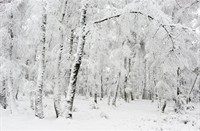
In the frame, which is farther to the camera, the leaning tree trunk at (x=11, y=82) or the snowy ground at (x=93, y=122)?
the leaning tree trunk at (x=11, y=82)

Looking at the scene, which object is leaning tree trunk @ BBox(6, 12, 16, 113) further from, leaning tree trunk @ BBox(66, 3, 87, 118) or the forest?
leaning tree trunk @ BBox(66, 3, 87, 118)

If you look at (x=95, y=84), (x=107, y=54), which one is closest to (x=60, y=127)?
(x=107, y=54)

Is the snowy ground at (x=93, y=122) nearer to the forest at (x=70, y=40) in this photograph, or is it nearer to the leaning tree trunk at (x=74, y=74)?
the forest at (x=70, y=40)

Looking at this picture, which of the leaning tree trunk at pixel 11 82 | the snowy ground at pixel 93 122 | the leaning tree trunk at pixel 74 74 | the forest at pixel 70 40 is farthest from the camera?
the leaning tree trunk at pixel 11 82

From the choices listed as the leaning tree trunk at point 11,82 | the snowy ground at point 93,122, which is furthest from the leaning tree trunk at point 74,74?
the leaning tree trunk at point 11,82

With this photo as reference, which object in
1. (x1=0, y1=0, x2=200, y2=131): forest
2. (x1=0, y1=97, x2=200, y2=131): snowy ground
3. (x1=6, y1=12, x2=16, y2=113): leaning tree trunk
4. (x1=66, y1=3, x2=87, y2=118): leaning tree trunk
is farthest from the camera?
(x1=6, y1=12, x2=16, y2=113): leaning tree trunk

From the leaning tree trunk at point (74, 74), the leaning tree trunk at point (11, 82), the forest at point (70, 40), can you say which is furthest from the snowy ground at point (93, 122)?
the leaning tree trunk at point (74, 74)

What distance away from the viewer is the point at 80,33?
42.4 feet

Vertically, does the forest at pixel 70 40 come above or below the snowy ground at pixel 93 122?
above

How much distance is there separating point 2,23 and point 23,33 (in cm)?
144

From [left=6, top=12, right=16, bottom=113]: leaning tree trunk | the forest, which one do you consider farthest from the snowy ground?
[left=6, top=12, right=16, bottom=113]: leaning tree trunk

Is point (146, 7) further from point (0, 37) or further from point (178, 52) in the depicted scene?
point (0, 37)

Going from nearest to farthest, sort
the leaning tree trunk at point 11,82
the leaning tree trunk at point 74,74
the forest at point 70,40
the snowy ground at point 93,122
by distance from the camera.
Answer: the snowy ground at point 93,122, the forest at point 70,40, the leaning tree trunk at point 74,74, the leaning tree trunk at point 11,82

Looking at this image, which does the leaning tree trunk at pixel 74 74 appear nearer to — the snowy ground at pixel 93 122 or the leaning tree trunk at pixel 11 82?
the snowy ground at pixel 93 122
